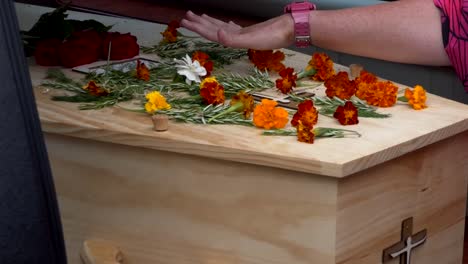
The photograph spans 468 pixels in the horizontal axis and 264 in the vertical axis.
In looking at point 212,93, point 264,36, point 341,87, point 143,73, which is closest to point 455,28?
point 341,87

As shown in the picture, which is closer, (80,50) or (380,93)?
(380,93)

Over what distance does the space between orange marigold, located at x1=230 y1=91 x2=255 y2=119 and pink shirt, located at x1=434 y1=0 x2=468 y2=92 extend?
385 mm

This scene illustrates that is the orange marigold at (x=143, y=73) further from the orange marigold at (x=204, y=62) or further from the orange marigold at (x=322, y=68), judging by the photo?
the orange marigold at (x=322, y=68)

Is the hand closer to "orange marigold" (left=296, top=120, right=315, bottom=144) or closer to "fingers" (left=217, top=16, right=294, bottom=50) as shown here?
"fingers" (left=217, top=16, right=294, bottom=50)

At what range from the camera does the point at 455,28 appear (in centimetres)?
157

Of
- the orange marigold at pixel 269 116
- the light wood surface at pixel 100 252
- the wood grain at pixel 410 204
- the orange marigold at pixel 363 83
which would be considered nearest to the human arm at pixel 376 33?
the orange marigold at pixel 363 83

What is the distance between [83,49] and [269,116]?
0.53 meters

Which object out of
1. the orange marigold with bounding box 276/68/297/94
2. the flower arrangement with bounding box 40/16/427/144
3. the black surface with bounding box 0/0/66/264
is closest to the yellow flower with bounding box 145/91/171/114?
the flower arrangement with bounding box 40/16/427/144

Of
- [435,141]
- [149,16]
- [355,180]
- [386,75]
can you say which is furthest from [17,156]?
[149,16]

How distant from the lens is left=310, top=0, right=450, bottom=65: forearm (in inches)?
63.2

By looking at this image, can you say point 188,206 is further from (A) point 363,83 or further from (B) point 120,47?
(B) point 120,47

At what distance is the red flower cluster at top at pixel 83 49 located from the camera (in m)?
1.73

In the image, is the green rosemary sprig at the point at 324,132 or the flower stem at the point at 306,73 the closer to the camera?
the green rosemary sprig at the point at 324,132

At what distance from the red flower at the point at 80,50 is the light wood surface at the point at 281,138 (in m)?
0.21
